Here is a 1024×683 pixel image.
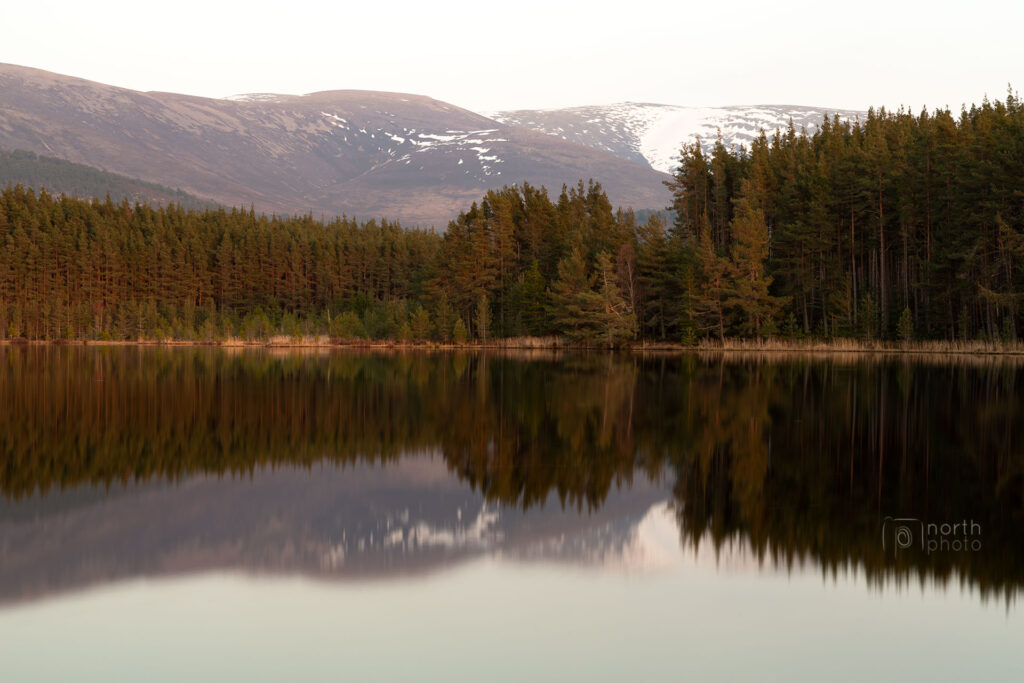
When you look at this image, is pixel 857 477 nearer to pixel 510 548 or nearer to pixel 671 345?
pixel 510 548

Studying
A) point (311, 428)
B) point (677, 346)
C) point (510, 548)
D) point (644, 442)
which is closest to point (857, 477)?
point (644, 442)

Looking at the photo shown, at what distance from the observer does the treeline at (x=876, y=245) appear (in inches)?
2192

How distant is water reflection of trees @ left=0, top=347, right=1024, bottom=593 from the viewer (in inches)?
434

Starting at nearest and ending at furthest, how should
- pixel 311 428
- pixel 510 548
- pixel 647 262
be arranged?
pixel 510 548 → pixel 311 428 → pixel 647 262

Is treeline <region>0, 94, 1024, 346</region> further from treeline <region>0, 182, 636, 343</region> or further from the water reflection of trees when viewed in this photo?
the water reflection of trees

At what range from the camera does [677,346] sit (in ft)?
238

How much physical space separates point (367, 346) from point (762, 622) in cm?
7710

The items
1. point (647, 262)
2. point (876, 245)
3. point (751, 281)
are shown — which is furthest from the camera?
point (647, 262)

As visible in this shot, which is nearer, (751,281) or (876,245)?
(751,281)

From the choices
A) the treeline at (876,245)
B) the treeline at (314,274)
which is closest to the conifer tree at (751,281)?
the treeline at (876,245)

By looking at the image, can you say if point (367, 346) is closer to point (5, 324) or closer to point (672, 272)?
point (672, 272)

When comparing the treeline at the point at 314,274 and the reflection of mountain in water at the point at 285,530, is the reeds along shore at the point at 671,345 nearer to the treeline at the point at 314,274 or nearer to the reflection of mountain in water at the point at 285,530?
the treeline at the point at 314,274

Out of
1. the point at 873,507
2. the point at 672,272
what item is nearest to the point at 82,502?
the point at 873,507

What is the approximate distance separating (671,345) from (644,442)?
56617 millimetres
